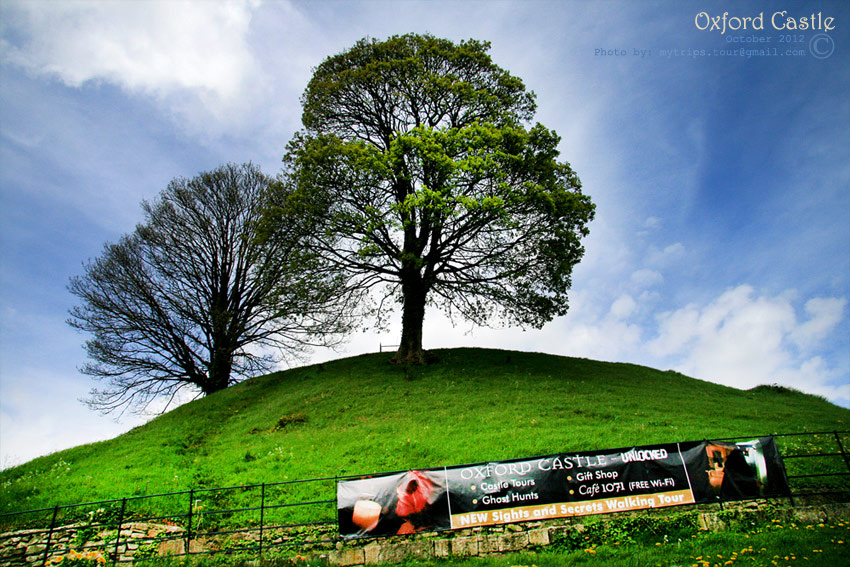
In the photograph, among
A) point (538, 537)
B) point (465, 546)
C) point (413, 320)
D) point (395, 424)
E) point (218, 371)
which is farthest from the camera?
point (218, 371)

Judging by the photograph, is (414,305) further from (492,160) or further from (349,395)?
(492,160)

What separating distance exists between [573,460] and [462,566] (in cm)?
326

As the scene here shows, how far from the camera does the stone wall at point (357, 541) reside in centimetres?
904

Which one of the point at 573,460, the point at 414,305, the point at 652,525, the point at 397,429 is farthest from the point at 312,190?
the point at 652,525

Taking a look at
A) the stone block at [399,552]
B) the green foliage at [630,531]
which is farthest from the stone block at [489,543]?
the green foliage at [630,531]

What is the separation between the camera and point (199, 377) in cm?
3017

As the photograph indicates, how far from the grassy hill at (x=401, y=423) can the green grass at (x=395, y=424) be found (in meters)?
0.07

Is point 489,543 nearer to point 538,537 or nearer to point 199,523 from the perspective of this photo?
point 538,537

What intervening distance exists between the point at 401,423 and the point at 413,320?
8810 millimetres

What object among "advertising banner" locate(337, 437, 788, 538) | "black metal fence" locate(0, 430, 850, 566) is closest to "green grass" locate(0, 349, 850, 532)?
"black metal fence" locate(0, 430, 850, 566)

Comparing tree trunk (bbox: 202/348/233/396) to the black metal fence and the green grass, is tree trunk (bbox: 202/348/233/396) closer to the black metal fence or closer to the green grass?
the green grass

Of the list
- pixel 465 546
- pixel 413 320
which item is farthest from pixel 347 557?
pixel 413 320

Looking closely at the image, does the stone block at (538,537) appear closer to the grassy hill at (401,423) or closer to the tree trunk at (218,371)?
the grassy hill at (401,423)

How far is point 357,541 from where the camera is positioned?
957cm
